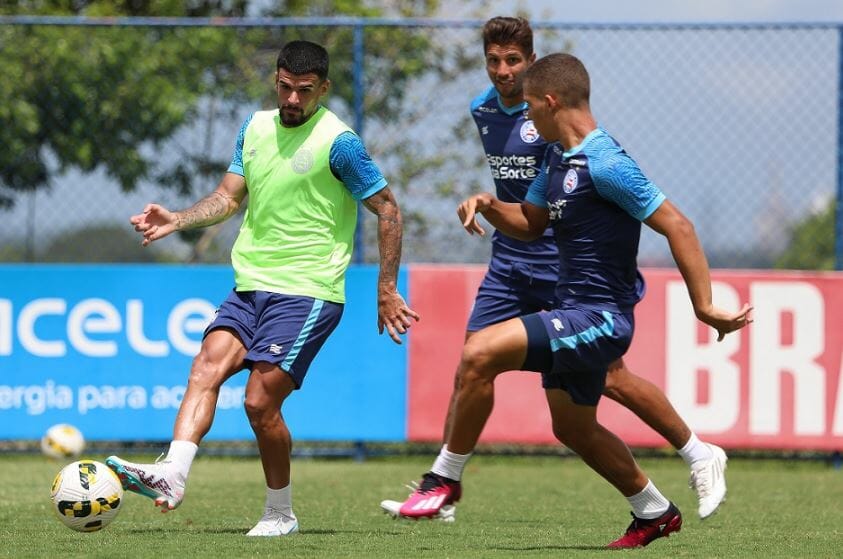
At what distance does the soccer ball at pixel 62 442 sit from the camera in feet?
32.9

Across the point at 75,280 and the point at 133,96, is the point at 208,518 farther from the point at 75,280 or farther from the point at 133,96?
the point at 133,96

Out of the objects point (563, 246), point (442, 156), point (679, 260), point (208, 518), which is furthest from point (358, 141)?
point (442, 156)

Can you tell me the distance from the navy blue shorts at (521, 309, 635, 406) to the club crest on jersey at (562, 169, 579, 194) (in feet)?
1.55

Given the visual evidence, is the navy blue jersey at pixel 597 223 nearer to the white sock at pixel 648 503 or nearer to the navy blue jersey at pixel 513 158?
the white sock at pixel 648 503

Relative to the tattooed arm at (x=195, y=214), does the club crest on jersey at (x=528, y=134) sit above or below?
above

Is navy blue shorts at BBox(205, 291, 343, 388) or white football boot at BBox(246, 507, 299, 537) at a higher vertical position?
navy blue shorts at BBox(205, 291, 343, 388)

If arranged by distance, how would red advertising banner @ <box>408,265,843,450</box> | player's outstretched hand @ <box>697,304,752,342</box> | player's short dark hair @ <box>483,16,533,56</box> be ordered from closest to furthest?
player's outstretched hand @ <box>697,304,752,342</box>, player's short dark hair @ <box>483,16,533,56</box>, red advertising banner @ <box>408,265,843,450</box>

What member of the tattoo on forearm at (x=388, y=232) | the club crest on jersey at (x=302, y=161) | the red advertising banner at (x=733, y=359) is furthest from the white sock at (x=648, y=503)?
the red advertising banner at (x=733, y=359)

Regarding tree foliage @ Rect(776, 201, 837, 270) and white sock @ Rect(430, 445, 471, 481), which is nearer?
white sock @ Rect(430, 445, 471, 481)

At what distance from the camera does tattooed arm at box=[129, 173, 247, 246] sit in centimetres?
596

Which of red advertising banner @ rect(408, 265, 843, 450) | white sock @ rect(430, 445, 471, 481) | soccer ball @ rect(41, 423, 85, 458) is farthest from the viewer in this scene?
red advertising banner @ rect(408, 265, 843, 450)

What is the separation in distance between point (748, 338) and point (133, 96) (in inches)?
192

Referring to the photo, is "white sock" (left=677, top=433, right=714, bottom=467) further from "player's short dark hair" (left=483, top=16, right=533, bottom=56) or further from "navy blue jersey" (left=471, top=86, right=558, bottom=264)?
"player's short dark hair" (left=483, top=16, right=533, bottom=56)

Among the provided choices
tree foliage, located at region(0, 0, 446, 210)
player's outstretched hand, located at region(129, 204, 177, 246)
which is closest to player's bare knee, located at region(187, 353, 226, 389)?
player's outstretched hand, located at region(129, 204, 177, 246)
